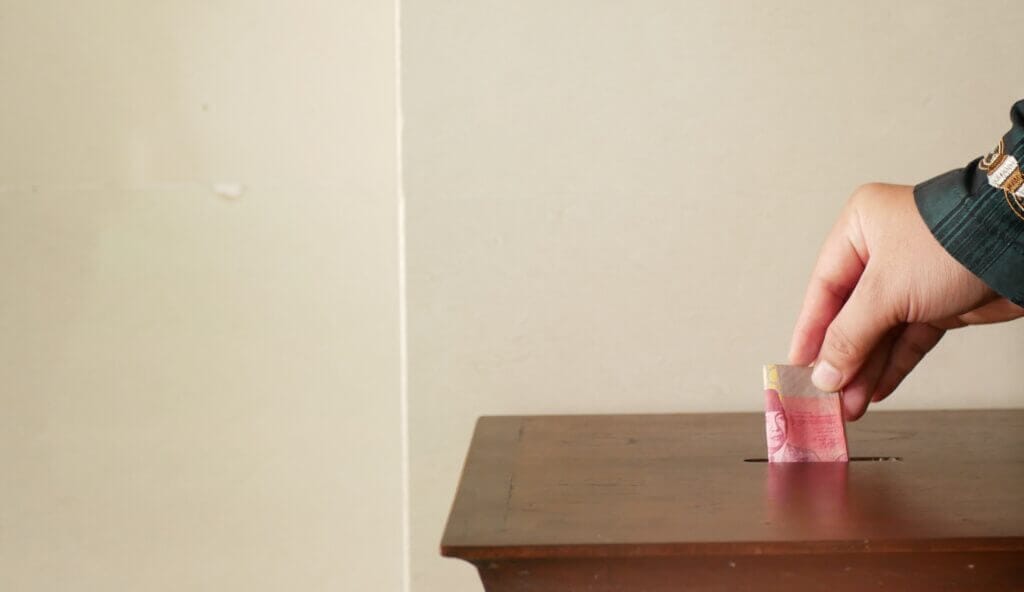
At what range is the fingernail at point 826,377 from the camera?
1197 mm

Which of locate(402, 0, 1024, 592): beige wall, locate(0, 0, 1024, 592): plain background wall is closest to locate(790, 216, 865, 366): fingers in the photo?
locate(402, 0, 1024, 592): beige wall

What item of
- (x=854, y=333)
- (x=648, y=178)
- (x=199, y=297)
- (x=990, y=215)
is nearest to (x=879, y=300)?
(x=854, y=333)

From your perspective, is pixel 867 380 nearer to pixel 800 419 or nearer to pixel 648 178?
pixel 800 419

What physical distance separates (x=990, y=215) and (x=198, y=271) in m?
1.31

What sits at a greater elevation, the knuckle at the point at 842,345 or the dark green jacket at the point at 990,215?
the dark green jacket at the point at 990,215

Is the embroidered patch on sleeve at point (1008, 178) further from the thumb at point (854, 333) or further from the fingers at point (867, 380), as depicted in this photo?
the fingers at point (867, 380)

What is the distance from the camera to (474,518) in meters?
1.03

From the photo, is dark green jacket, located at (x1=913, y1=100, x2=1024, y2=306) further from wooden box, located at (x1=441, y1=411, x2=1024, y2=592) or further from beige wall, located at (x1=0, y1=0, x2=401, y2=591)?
beige wall, located at (x1=0, y1=0, x2=401, y2=591)

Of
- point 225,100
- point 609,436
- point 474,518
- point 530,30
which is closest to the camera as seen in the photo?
point 474,518

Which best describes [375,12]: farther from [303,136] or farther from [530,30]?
[530,30]

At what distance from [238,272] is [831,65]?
3.34 ft

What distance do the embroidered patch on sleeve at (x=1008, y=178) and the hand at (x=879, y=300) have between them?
3.5 inches

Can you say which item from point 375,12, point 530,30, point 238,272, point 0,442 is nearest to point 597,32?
point 530,30

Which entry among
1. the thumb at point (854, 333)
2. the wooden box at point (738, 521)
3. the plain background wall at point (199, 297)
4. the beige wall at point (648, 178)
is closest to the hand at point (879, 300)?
the thumb at point (854, 333)
